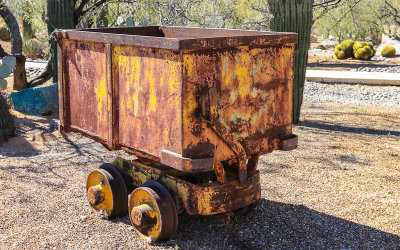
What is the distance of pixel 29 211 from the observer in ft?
14.3

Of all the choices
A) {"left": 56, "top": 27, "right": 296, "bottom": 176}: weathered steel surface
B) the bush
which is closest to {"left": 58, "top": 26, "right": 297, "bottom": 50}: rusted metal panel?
{"left": 56, "top": 27, "right": 296, "bottom": 176}: weathered steel surface

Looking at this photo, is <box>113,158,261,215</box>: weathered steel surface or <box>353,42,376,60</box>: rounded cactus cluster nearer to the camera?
<box>113,158,261,215</box>: weathered steel surface

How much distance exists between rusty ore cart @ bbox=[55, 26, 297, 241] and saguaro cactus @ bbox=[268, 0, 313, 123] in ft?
13.2

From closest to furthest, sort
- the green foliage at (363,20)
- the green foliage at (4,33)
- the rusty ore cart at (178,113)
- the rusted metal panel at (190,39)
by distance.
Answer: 1. the rusted metal panel at (190,39)
2. the rusty ore cart at (178,113)
3. the green foliage at (4,33)
4. the green foliage at (363,20)

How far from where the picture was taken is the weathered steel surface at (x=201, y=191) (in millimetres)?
3545

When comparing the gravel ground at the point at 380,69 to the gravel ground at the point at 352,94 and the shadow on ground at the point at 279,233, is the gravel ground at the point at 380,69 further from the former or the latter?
the shadow on ground at the point at 279,233

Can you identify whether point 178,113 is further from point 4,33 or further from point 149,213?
point 4,33

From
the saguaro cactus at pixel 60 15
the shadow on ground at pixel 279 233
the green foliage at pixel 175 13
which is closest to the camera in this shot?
the shadow on ground at pixel 279 233

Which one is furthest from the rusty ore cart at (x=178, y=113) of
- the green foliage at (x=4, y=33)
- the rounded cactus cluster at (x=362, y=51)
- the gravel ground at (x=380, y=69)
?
the green foliage at (x=4, y=33)

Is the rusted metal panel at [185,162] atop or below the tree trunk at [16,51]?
below

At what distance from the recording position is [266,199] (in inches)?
182

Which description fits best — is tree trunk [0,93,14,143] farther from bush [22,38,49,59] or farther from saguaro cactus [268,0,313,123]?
bush [22,38,49,59]

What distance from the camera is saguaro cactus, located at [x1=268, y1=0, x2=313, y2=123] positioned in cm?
761

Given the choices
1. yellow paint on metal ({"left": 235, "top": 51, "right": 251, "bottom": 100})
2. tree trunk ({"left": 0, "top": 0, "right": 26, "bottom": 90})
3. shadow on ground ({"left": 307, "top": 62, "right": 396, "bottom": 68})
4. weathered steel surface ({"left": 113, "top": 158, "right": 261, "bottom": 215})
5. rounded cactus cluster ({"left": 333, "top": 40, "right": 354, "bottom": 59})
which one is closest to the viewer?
yellow paint on metal ({"left": 235, "top": 51, "right": 251, "bottom": 100})
